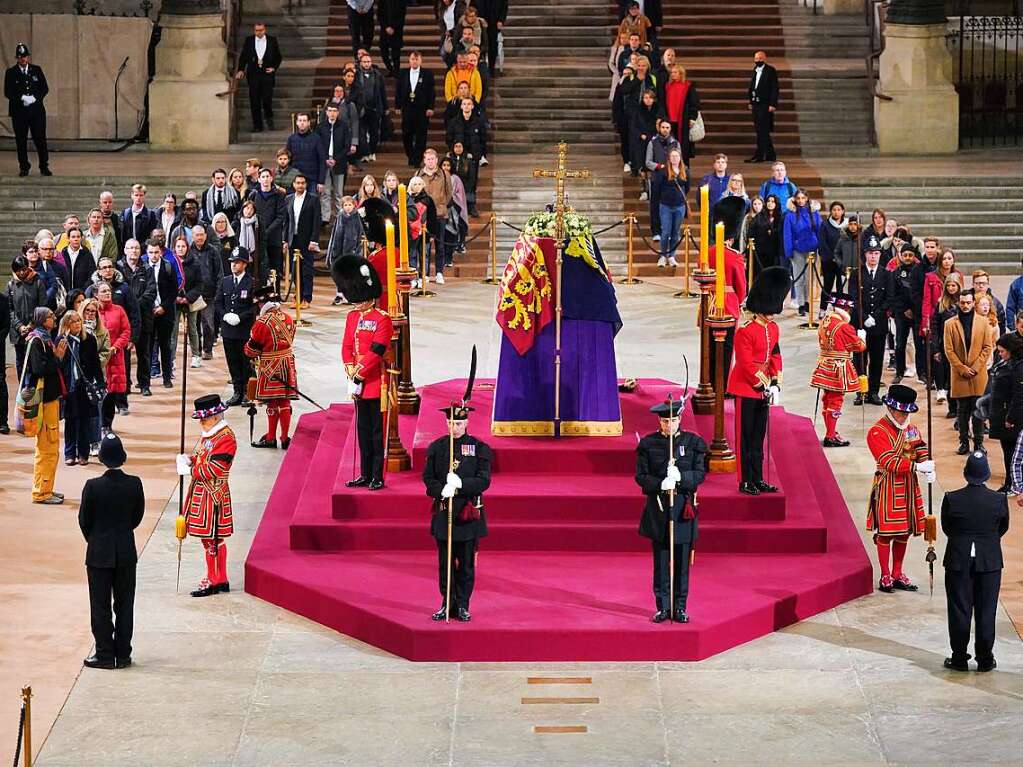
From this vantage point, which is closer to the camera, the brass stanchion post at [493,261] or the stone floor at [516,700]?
the stone floor at [516,700]

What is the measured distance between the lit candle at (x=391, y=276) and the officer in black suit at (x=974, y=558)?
16.6 feet

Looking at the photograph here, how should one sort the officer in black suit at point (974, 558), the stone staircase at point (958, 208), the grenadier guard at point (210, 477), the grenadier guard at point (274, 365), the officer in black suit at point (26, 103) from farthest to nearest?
the officer in black suit at point (26, 103) < the stone staircase at point (958, 208) < the grenadier guard at point (274, 365) < the grenadier guard at point (210, 477) < the officer in black suit at point (974, 558)

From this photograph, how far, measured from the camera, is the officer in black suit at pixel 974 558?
42.0 feet

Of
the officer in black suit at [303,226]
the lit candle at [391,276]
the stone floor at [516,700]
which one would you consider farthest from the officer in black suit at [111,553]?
the officer in black suit at [303,226]

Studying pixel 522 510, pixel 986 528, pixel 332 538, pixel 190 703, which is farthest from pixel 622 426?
pixel 190 703

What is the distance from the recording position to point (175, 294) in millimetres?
20672

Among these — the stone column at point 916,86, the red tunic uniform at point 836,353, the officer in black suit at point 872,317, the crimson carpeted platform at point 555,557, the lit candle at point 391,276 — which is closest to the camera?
the crimson carpeted platform at point 555,557

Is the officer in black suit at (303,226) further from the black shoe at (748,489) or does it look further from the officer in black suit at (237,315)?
the black shoe at (748,489)

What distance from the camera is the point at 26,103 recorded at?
29.1 m

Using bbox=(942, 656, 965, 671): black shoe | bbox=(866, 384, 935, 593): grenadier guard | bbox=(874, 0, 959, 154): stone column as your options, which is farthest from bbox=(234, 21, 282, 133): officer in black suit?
bbox=(942, 656, 965, 671): black shoe

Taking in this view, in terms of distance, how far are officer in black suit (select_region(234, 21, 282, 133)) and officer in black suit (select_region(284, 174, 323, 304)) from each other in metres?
6.93

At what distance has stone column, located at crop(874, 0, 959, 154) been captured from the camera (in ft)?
104

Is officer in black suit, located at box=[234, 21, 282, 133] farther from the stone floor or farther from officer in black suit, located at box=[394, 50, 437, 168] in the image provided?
the stone floor

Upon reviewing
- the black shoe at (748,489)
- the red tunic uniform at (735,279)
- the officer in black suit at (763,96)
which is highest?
the officer in black suit at (763,96)
